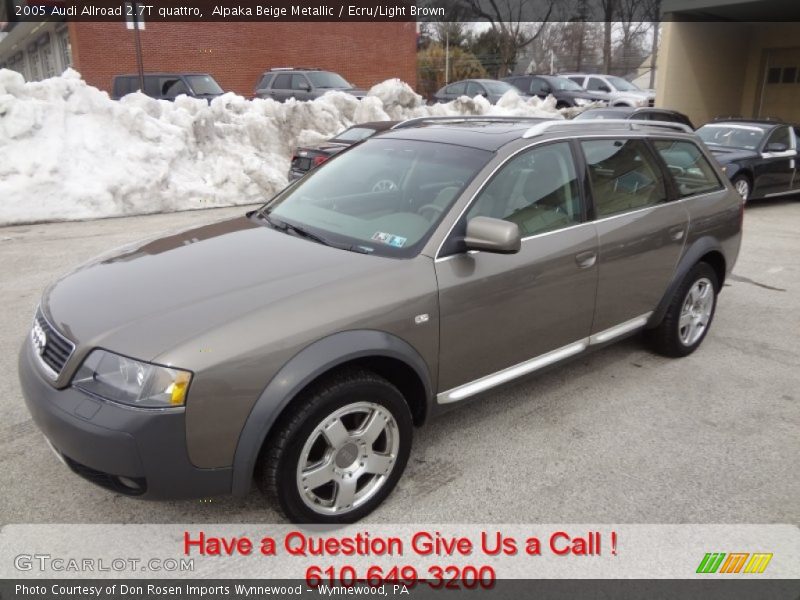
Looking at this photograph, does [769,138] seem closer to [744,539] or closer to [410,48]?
[744,539]

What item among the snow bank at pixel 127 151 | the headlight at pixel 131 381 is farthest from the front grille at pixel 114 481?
the snow bank at pixel 127 151

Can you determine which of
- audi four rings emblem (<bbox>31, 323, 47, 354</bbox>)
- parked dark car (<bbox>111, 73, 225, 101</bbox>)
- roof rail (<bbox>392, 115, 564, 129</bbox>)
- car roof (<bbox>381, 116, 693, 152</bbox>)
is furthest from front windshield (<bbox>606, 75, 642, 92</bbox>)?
audi four rings emblem (<bbox>31, 323, 47, 354</bbox>)

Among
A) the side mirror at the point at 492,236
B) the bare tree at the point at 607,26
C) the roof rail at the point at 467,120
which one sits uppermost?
the bare tree at the point at 607,26

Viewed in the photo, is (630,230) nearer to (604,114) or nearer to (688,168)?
(688,168)

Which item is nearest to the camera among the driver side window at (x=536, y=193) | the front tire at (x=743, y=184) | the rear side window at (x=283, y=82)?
the driver side window at (x=536, y=193)

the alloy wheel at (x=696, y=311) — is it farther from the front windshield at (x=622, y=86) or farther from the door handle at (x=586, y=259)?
the front windshield at (x=622, y=86)

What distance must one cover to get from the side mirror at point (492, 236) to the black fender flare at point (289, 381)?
2.17 feet

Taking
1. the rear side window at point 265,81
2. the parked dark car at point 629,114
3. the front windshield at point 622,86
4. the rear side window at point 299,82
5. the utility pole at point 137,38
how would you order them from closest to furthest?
the parked dark car at point 629,114 < the utility pole at point 137,38 < the rear side window at point 299,82 < the rear side window at point 265,81 < the front windshield at point 622,86

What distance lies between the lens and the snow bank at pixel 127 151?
979cm

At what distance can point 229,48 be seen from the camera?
24625 mm

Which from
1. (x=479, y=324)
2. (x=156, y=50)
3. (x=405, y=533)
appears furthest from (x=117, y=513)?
(x=156, y=50)

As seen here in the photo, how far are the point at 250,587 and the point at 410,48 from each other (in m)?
29.3

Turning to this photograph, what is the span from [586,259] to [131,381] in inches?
96.0

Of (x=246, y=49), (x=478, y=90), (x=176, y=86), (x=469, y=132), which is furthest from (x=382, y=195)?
(x=246, y=49)
